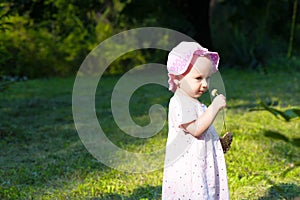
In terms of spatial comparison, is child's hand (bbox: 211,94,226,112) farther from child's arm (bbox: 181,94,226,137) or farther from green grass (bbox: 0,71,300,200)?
green grass (bbox: 0,71,300,200)

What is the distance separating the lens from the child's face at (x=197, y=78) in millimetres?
2572

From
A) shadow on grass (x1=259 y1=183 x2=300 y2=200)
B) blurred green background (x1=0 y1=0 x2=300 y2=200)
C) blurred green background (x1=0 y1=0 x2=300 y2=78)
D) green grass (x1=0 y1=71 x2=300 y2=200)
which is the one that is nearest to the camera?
shadow on grass (x1=259 y1=183 x2=300 y2=200)

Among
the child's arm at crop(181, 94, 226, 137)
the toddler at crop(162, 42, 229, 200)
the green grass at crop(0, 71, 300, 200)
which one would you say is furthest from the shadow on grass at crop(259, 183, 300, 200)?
the child's arm at crop(181, 94, 226, 137)

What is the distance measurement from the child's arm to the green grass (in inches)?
13.0

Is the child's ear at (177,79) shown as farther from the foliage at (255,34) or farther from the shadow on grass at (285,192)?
the foliage at (255,34)

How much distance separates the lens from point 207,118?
2.48 meters

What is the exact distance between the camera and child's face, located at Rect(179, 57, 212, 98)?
257 cm

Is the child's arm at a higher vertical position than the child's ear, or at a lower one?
lower

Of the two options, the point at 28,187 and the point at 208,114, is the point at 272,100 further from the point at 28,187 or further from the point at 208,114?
the point at 208,114

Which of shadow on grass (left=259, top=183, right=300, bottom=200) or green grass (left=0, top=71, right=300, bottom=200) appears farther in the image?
green grass (left=0, top=71, right=300, bottom=200)

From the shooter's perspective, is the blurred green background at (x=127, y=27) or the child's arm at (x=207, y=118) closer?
the child's arm at (x=207, y=118)

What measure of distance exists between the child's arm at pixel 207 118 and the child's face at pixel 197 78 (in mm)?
118

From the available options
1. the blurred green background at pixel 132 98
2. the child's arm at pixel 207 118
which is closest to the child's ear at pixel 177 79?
the child's arm at pixel 207 118

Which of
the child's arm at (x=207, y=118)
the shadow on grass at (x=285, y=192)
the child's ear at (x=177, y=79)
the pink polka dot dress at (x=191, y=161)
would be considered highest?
the child's ear at (x=177, y=79)
